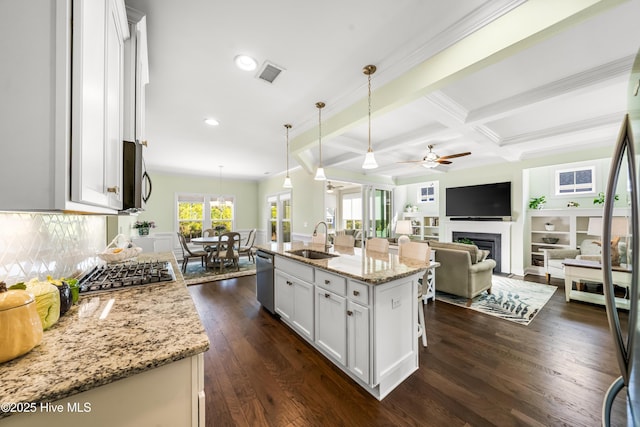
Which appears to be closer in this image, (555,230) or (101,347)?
(101,347)

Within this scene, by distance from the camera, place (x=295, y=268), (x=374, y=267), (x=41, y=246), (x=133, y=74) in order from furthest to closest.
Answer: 1. (x=295, y=268)
2. (x=374, y=267)
3. (x=133, y=74)
4. (x=41, y=246)

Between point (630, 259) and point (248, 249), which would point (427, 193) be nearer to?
point (248, 249)

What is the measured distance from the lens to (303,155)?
167 inches

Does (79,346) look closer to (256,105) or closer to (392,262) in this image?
(392,262)

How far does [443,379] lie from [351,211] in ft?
23.2

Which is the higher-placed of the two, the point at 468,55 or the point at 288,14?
the point at 288,14

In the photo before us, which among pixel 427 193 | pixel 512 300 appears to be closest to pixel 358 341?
pixel 512 300

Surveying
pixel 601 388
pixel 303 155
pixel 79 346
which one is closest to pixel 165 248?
pixel 303 155

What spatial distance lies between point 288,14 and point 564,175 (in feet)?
22.3

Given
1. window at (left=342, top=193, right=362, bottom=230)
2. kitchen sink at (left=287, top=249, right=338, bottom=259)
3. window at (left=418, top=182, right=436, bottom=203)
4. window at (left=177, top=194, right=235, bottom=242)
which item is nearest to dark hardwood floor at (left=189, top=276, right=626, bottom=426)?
kitchen sink at (left=287, top=249, right=338, bottom=259)

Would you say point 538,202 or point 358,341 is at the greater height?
point 538,202

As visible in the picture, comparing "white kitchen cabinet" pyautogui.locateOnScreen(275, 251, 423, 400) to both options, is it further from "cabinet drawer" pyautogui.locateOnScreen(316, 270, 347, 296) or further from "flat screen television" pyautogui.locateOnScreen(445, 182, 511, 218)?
"flat screen television" pyautogui.locateOnScreen(445, 182, 511, 218)

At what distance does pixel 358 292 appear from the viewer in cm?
175

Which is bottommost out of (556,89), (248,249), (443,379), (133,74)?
(443,379)
